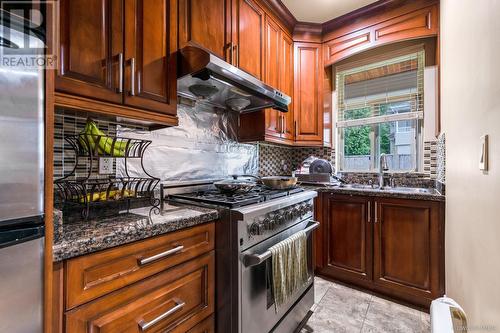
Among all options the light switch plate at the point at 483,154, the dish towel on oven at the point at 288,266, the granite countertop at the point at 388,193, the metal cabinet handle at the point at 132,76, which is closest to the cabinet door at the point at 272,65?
the granite countertop at the point at 388,193

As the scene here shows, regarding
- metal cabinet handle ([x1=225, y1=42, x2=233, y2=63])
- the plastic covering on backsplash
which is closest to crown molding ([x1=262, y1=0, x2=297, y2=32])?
metal cabinet handle ([x1=225, y1=42, x2=233, y2=63])

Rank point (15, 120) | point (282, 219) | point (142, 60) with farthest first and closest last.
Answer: point (282, 219)
point (142, 60)
point (15, 120)

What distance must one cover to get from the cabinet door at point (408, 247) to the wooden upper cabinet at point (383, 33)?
64.1 inches

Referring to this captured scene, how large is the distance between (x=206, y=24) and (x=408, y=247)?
2.33 meters

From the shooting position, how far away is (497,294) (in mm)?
651

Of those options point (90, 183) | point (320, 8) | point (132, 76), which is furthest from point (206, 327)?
point (320, 8)

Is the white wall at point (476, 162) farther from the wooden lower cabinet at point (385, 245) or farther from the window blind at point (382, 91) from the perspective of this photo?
the window blind at point (382, 91)

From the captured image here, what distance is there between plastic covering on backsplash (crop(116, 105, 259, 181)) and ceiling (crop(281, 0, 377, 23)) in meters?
1.35

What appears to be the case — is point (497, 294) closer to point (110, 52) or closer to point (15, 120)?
point (15, 120)

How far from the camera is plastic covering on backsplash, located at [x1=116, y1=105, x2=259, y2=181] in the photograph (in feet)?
4.94

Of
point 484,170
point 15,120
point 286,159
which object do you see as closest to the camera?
point 15,120

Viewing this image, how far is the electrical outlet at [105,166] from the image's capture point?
1.26 m

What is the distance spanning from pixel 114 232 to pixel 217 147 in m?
1.27

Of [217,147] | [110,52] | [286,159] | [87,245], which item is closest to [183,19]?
[110,52]
